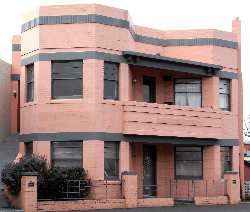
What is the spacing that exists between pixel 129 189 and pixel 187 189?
575cm

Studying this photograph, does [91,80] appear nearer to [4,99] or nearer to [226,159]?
[4,99]

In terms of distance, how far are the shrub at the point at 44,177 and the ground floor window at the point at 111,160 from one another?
1.56 m

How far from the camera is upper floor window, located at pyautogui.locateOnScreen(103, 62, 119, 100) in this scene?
2858 centimetres

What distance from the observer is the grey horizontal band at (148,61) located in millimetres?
28156

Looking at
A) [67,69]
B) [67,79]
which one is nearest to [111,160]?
[67,79]

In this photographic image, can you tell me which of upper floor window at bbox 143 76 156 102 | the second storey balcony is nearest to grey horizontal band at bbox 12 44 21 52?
the second storey balcony

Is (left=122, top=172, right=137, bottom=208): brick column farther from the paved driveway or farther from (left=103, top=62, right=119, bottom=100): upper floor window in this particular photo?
(left=103, top=62, right=119, bottom=100): upper floor window

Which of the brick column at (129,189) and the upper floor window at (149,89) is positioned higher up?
the upper floor window at (149,89)

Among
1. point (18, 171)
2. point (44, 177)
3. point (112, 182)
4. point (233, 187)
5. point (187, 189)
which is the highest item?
point (18, 171)

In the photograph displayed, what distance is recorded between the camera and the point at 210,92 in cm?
3303

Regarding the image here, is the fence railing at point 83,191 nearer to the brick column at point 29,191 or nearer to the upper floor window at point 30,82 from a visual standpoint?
the brick column at point 29,191

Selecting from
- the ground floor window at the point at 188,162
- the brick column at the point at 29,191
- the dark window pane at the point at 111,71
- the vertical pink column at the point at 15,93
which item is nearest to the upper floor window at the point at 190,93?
the ground floor window at the point at 188,162

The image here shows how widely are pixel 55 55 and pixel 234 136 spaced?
11578mm

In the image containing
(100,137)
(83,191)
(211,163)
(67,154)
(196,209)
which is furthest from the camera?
(211,163)
